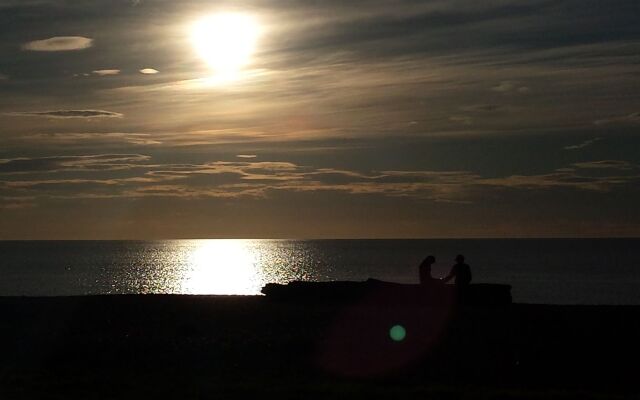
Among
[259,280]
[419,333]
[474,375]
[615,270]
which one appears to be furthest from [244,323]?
[615,270]

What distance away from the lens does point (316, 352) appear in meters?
17.6

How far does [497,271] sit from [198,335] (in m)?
133

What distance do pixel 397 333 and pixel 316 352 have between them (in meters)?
2.81

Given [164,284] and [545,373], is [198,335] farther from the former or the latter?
[164,284]

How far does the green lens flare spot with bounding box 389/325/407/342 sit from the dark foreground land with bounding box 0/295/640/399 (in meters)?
0.13

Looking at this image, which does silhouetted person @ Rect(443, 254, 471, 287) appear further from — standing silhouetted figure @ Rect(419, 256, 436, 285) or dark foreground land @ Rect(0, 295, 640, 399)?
dark foreground land @ Rect(0, 295, 640, 399)

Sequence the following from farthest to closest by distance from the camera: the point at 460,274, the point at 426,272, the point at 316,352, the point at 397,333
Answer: the point at 460,274
the point at 426,272
the point at 397,333
the point at 316,352

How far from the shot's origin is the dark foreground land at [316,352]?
13867mm

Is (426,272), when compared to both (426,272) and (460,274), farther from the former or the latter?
(460,274)

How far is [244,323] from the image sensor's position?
21609mm

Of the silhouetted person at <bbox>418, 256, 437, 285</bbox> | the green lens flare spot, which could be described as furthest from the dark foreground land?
the silhouetted person at <bbox>418, 256, 437, 285</bbox>

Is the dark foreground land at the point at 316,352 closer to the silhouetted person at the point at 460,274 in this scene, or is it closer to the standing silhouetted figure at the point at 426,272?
the standing silhouetted figure at the point at 426,272

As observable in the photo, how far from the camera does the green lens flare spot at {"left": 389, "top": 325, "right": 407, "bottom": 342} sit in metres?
19.1

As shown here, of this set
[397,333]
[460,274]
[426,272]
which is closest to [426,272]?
[426,272]
